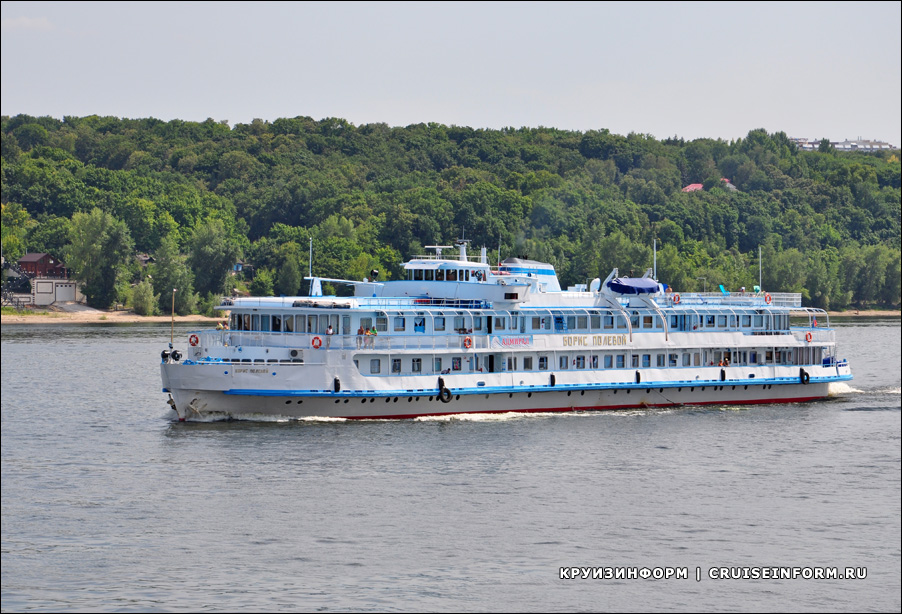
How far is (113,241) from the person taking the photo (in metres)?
148

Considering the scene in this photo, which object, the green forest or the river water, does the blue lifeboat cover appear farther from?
the green forest

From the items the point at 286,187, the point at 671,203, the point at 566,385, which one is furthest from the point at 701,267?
the point at 566,385

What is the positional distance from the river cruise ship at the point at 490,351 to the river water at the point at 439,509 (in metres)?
1.40

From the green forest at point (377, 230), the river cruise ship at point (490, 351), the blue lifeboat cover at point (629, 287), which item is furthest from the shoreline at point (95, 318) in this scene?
the river cruise ship at point (490, 351)

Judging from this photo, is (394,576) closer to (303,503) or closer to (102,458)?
(303,503)

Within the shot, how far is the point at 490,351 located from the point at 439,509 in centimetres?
2114

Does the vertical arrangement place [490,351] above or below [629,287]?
below

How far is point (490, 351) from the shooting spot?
60.5 meters

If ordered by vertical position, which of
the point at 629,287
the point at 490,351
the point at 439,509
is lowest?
the point at 439,509

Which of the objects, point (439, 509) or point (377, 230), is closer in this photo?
point (439, 509)

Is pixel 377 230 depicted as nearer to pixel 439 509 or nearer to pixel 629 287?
pixel 629 287

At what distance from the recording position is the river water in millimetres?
32062

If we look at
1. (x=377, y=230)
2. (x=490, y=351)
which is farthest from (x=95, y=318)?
(x=490, y=351)

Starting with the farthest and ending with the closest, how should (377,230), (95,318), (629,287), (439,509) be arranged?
1. (377,230)
2. (95,318)
3. (629,287)
4. (439,509)
